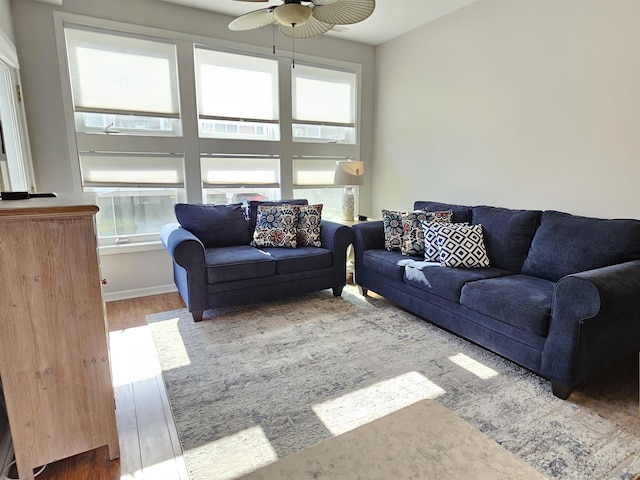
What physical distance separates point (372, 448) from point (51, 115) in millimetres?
3679

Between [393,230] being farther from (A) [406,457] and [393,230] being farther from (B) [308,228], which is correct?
(A) [406,457]

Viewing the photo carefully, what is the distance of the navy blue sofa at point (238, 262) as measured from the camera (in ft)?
9.73

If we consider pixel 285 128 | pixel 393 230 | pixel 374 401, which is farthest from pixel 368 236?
pixel 374 401

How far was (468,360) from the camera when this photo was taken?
2.42 m

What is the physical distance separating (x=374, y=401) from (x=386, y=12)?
359 cm

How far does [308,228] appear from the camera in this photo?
3676 mm

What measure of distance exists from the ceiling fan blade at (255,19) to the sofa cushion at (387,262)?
1.99 meters

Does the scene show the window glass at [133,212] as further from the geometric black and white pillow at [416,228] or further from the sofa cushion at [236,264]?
the geometric black and white pillow at [416,228]

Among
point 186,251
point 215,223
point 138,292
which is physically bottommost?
point 138,292

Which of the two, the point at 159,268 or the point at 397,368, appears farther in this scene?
the point at 159,268

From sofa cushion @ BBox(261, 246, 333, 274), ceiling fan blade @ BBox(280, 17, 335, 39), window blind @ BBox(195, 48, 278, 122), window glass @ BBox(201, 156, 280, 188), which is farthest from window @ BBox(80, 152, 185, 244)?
ceiling fan blade @ BBox(280, 17, 335, 39)

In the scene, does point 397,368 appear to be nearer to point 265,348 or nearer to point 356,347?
point 356,347

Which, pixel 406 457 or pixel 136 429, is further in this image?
pixel 136 429

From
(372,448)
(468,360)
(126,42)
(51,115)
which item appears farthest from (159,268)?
(372,448)
